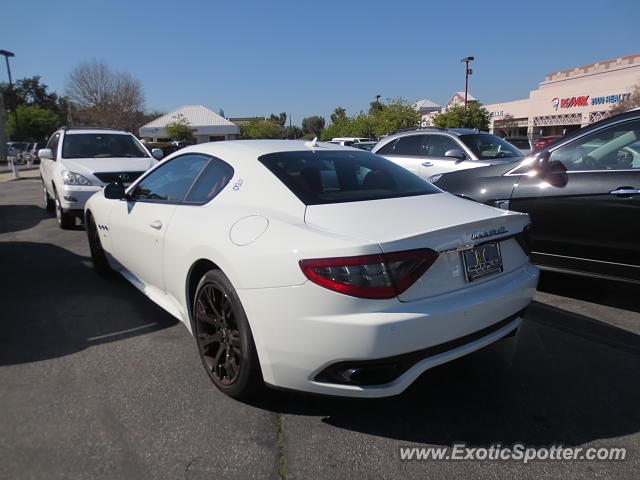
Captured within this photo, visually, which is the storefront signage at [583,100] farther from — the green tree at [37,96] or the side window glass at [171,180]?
the green tree at [37,96]

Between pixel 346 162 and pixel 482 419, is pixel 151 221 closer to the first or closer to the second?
pixel 346 162

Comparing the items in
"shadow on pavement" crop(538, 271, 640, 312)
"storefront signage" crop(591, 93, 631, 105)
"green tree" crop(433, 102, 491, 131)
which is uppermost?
"storefront signage" crop(591, 93, 631, 105)

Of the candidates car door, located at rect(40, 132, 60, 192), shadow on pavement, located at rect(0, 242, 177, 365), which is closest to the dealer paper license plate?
shadow on pavement, located at rect(0, 242, 177, 365)

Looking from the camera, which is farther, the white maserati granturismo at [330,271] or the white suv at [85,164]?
the white suv at [85,164]

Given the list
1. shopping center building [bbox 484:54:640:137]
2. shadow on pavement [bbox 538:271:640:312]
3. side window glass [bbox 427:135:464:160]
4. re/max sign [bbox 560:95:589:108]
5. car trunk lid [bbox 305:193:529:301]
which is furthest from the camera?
re/max sign [bbox 560:95:589:108]

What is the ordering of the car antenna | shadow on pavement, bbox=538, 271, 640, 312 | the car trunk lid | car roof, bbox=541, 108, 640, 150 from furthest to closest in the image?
shadow on pavement, bbox=538, 271, 640, 312, car roof, bbox=541, 108, 640, 150, the car antenna, the car trunk lid

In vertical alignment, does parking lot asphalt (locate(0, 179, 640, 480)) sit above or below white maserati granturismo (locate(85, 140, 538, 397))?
below

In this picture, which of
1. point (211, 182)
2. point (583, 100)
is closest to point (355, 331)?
point (211, 182)

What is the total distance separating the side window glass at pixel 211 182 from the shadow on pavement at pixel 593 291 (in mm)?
3085

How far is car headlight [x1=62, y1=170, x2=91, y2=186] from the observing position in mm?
7352

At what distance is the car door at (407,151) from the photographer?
839 centimetres

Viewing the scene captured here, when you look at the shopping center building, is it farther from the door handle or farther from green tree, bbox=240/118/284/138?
the door handle

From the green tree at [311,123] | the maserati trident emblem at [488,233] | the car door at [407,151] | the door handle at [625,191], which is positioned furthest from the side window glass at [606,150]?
the green tree at [311,123]

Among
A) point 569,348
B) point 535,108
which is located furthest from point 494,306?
point 535,108
